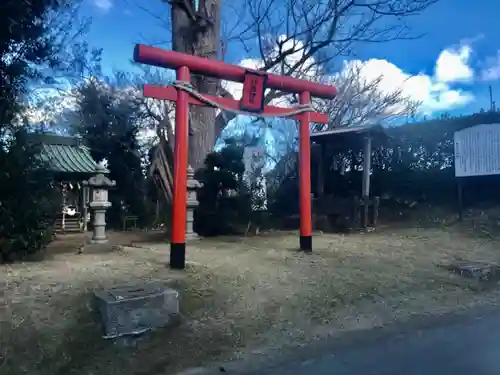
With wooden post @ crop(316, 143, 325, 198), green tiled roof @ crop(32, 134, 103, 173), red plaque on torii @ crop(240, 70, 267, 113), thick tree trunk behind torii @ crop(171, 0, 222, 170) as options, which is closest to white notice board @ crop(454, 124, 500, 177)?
wooden post @ crop(316, 143, 325, 198)

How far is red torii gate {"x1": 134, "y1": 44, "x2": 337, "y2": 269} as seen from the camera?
6574mm

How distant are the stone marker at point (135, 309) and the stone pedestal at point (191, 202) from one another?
5.18 m

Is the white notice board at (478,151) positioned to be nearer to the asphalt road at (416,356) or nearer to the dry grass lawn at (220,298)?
the dry grass lawn at (220,298)

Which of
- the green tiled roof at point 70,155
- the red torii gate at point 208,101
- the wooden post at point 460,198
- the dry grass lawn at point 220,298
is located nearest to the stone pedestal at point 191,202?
the dry grass lawn at point 220,298

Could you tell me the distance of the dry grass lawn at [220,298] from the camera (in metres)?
4.08

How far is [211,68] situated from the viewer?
739 cm

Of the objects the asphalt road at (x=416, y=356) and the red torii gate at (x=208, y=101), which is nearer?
the asphalt road at (x=416, y=356)

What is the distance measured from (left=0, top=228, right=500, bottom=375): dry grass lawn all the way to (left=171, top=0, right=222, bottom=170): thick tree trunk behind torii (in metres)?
4.30

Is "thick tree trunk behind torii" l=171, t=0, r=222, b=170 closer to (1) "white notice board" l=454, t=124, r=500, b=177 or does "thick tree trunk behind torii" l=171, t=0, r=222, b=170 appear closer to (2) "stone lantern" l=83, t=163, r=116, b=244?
(2) "stone lantern" l=83, t=163, r=116, b=244

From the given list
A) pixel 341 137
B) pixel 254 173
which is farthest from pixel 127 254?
pixel 341 137

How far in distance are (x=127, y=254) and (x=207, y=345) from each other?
142 inches

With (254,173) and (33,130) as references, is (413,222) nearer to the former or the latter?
(254,173)

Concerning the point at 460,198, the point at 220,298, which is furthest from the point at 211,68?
the point at 460,198

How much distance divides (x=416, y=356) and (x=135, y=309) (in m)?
2.73
